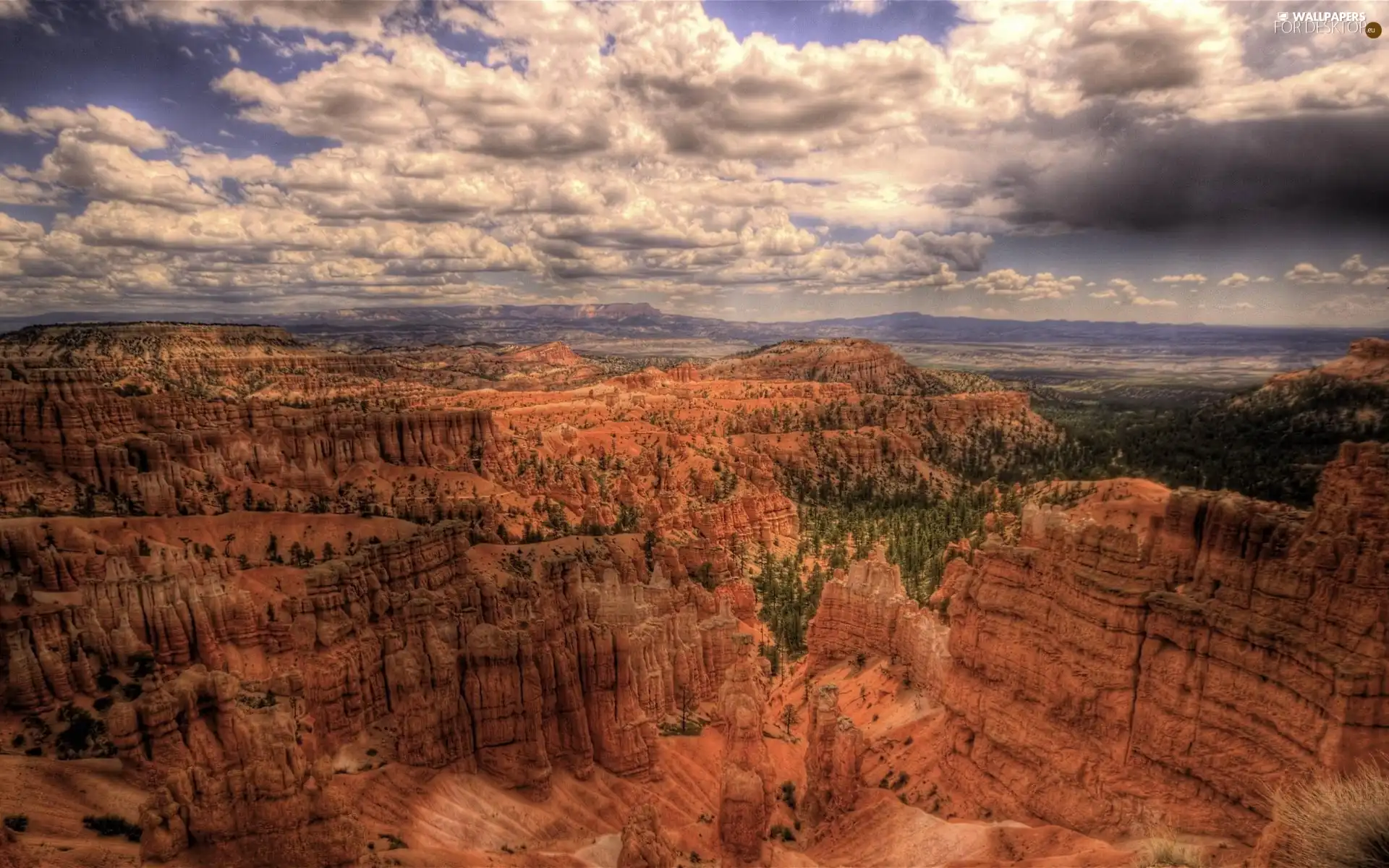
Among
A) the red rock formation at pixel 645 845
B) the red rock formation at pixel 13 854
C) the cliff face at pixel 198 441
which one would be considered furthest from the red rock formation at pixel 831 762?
the cliff face at pixel 198 441

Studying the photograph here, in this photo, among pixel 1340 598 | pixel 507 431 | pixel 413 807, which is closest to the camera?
pixel 1340 598

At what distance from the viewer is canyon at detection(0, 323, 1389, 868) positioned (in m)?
16.1

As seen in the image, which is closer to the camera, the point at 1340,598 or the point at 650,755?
the point at 1340,598

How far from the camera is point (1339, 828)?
947 centimetres

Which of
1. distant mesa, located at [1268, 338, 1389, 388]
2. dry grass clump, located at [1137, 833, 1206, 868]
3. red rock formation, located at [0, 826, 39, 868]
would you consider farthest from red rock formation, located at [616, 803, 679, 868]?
distant mesa, located at [1268, 338, 1389, 388]

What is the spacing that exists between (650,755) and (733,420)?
79.6m

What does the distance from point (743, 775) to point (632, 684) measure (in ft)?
21.2

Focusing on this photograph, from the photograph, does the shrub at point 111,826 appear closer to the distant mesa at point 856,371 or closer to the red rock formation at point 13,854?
the red rock formation at point 13,854

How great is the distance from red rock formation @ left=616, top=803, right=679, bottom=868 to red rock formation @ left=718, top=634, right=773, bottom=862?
117 inches

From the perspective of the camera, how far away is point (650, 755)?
27797 mm

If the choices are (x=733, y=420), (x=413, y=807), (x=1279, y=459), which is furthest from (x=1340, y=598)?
(x=733, y=420)

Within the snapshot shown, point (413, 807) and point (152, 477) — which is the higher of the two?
point (152, 477)

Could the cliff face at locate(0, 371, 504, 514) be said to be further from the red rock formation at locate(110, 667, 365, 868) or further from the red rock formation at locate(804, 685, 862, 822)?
the red rock formation at locate(804, 685, 862, 822)

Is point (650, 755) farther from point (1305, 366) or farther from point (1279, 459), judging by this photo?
point (1305, 366)
